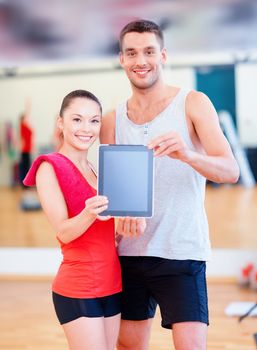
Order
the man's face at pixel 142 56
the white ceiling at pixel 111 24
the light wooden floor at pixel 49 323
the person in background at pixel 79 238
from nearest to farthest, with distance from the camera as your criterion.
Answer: the person in background at pixel 79 238 < the man's face at pixel 142 56 < the light wooden floor at pixel 49 323 < the white ceiling at pixel 111 24

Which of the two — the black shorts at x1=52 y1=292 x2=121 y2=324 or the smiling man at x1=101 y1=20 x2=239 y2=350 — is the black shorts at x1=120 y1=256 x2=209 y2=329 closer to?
the smiling man at x1=101 y1=20 x2=239 y2=350

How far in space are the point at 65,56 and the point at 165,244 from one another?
3088mm

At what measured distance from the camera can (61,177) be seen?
5.65 feet

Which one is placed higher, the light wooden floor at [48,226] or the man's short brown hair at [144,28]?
the man's short brown hair at [144,28]

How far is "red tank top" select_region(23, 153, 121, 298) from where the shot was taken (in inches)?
68.1

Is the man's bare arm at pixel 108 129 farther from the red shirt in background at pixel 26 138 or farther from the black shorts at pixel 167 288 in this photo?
the red shirt in background at pixel 26 138

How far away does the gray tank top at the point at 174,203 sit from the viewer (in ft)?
6.02

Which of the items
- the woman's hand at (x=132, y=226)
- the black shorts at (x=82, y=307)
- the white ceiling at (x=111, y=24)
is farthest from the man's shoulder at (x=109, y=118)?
the white ceiling at (x=111, y=24)

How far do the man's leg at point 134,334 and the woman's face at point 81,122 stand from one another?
64 centimetres

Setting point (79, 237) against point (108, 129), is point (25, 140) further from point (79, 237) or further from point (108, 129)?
point (79, 237)

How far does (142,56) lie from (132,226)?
0.53 metres

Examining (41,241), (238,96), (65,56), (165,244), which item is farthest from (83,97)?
(238,96)

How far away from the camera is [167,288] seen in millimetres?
1851

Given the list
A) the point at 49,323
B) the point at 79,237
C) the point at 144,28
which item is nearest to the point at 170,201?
the point at 79,237
